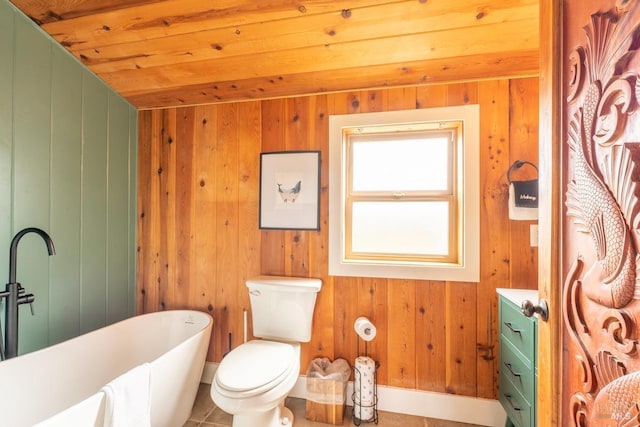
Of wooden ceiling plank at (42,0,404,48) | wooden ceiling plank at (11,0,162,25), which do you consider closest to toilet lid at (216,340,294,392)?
wooden ceiling plank at (42,0,404,48)

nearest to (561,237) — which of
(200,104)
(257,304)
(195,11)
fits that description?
(257,304)

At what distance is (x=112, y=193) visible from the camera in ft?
6.23

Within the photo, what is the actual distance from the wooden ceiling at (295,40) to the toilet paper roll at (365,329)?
1.48 m

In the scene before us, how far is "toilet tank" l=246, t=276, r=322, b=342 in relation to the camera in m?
1.67

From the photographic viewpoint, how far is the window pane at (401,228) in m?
1.75

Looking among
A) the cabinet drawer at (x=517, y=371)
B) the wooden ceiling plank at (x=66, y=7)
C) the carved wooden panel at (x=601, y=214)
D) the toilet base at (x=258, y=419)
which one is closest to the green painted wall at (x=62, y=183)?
the wooden ceiling plank at (x=66, y=7)

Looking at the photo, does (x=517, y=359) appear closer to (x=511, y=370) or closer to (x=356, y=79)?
(x=511, y=370)

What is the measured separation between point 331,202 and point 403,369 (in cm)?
115

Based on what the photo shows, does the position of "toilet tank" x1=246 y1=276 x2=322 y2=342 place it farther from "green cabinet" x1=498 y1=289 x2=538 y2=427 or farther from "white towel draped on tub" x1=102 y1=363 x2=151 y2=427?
"green cabinet" x1=498 y1=289 x2=538 y2=427

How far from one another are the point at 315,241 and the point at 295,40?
119 centimetres

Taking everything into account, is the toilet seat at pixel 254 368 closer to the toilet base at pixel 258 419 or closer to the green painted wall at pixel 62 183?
the toilet base at pixel 258 419

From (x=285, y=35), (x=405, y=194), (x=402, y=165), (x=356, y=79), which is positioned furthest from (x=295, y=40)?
(x=405, y=194)

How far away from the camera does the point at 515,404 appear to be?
1278 mm

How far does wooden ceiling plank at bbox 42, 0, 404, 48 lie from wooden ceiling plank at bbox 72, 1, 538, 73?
0.12 ft
